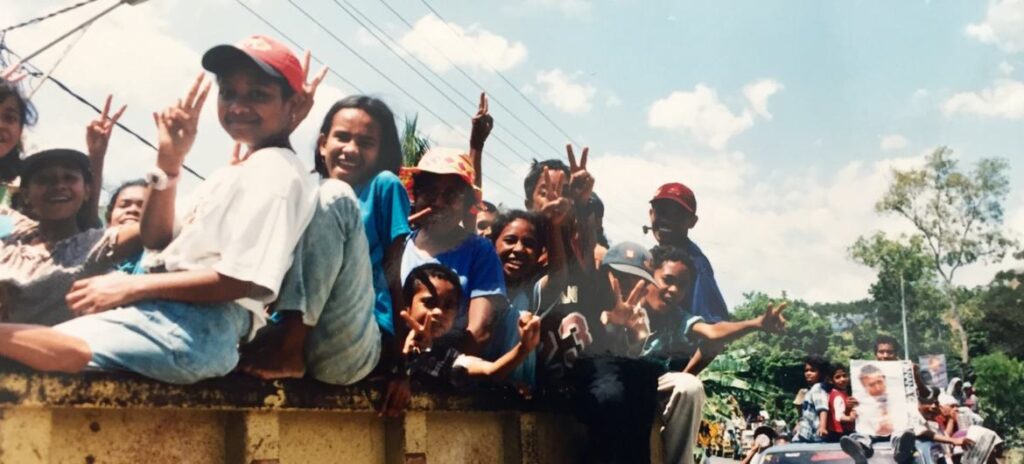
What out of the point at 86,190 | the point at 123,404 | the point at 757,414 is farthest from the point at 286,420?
the point at 757,414

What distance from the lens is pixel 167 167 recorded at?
2283 millimetres

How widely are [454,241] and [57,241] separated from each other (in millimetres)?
1389

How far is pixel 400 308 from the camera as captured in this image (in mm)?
2873

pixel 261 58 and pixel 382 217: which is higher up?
pixel 261 58

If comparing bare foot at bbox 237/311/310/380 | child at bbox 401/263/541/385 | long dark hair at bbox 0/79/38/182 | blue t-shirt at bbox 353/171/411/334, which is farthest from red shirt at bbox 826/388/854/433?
long dark hair at bbox 0/79/38/182

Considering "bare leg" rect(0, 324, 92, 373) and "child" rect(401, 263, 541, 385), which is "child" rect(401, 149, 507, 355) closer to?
"child" rect(401, 263, 541, 385)

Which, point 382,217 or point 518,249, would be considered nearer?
point 382,217

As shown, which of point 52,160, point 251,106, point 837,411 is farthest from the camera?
point 837,411

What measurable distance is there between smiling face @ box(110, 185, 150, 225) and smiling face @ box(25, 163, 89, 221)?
0.34 feet

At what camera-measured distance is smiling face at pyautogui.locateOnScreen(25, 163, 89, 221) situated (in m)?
2.27

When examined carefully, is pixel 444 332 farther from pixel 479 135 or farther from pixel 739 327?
pixel 739 327

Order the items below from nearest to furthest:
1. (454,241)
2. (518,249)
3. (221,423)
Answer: (221,423), (454,241), (518,249)

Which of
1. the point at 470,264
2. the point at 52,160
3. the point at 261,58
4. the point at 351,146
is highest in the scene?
the point at 261,58

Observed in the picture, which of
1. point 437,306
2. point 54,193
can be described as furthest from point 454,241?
point 54,193
